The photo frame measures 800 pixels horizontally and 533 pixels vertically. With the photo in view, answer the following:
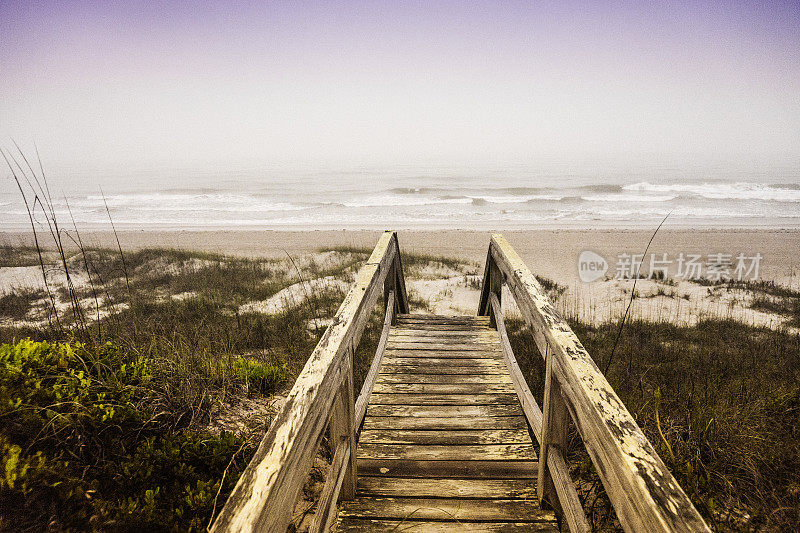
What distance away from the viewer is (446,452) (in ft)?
8.74

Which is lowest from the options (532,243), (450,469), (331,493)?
(532,243)

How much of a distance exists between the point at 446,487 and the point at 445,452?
296mm

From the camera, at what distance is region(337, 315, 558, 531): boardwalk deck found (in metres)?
2.17

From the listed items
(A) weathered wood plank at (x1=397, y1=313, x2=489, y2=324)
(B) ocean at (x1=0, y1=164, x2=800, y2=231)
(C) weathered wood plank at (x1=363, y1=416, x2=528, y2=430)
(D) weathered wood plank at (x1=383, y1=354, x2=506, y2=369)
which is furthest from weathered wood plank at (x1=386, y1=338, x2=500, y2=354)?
(B) ocean at (x1=0, y1=164, x2=800, y2=231)

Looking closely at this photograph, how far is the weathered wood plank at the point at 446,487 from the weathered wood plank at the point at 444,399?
840mm

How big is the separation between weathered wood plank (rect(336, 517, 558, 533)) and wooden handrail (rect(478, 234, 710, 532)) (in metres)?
0.22

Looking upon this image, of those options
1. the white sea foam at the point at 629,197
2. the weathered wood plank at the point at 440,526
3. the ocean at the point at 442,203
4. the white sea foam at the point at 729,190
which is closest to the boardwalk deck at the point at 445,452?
the weathered wood plank at the point at 440,526

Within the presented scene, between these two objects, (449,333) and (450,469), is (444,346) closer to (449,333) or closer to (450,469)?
(449,333)

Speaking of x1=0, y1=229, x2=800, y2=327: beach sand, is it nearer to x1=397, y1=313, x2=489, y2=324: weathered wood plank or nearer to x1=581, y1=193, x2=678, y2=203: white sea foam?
x1=397, y1=313, x2=489, y2=324: weathered wood plank

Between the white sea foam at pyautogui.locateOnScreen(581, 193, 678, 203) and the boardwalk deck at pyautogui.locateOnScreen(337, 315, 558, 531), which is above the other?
the white sea foam at pyautogui.locateOnScreen(581, 193, 678, 203)

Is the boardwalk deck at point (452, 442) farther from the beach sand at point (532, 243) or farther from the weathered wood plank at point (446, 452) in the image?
the beach sand at point (532, 243)

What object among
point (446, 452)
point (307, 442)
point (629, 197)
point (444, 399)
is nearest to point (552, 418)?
point (446, 452)

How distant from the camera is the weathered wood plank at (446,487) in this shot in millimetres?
2314

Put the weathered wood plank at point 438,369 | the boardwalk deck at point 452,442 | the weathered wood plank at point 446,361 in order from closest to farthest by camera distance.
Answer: the boardwalk deck at point 452,442 → the weathered wood plank at point 438,369 → the weathered wood plank at point 446,361
